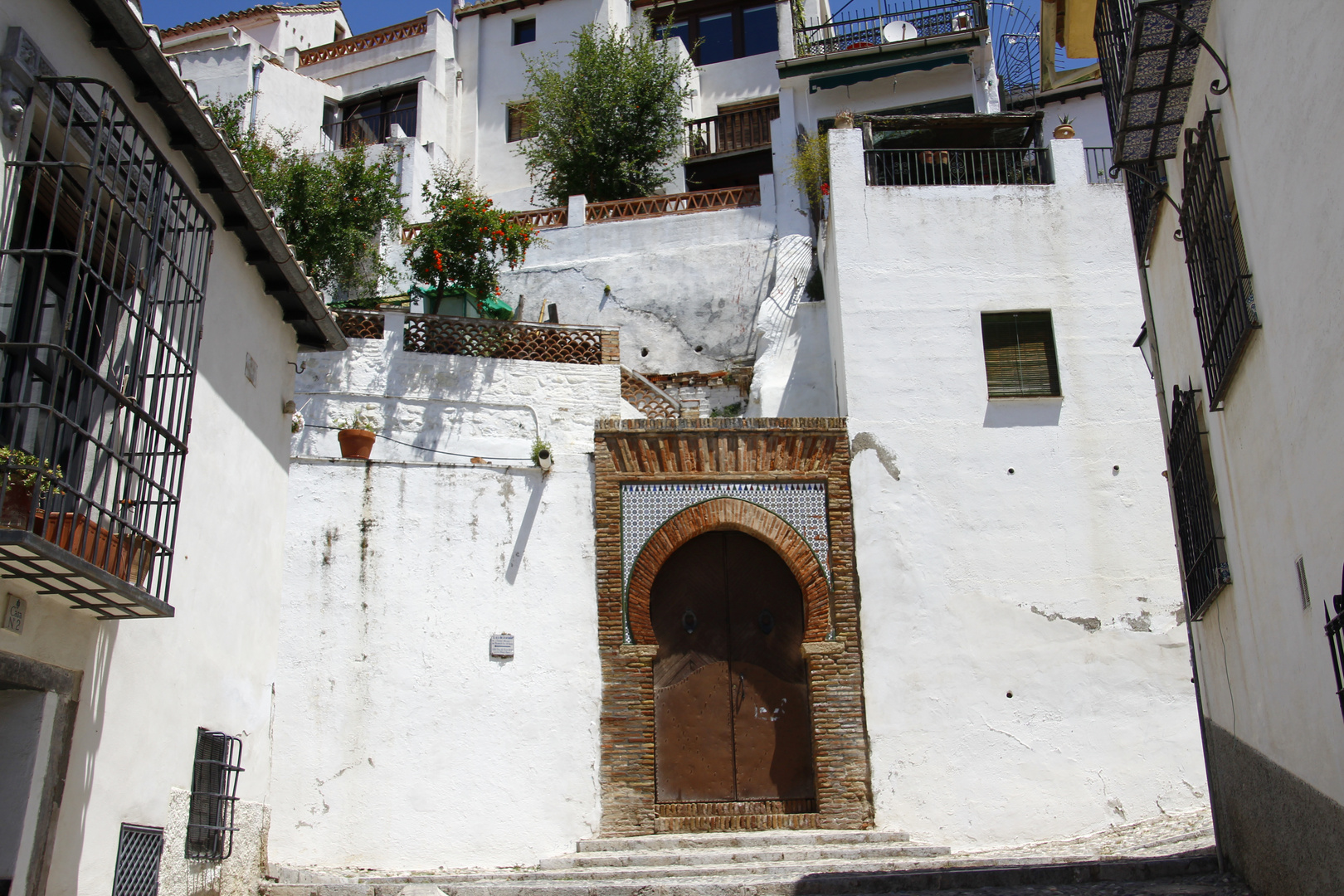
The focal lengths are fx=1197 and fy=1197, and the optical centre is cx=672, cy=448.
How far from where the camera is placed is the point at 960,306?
12133 millimetres

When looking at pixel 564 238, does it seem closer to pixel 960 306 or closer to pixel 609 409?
pixel 609 409

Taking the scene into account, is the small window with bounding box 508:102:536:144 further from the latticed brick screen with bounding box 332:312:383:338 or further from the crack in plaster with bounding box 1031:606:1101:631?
the crack in plaster with bounding box 1031:606:1101:631

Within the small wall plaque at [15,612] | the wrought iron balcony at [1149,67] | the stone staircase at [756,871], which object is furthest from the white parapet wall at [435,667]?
the wrought iron balcony at [1149,67]

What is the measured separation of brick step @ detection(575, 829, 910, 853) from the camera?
984cm

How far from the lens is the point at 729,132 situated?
70.1ft

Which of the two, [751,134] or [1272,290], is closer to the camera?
[1272,290]

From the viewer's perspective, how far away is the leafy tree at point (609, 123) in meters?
19.5

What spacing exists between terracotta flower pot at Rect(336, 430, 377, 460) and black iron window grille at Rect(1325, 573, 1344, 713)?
336 inches

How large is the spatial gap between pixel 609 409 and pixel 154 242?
6434mm

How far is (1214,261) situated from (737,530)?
5.51 metres

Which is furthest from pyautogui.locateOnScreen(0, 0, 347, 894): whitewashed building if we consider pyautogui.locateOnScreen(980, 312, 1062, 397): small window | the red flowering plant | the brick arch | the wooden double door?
pyautogui.locateOnScreen(980, 312, 1062, 397): small window

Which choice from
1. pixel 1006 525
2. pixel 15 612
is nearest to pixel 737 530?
pixel 1006 525

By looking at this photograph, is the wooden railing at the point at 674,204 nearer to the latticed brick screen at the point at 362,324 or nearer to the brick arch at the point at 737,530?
the latticed brick screen at the point at 362,324

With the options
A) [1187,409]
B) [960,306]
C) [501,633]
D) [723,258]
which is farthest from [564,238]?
[1187,409]
